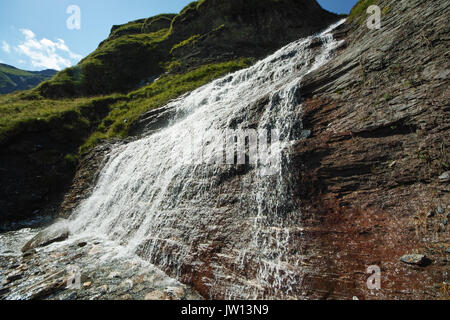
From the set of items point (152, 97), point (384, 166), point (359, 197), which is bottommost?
point (359, 197)

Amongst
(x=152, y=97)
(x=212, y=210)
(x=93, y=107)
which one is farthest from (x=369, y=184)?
A: (x=93, y=107)

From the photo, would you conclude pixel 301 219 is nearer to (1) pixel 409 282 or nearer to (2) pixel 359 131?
(1) pixel 409 282

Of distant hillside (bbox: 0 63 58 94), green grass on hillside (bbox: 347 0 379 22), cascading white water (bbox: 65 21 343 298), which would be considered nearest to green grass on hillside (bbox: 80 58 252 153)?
cascading white water (bbox: 65 21 343 298)

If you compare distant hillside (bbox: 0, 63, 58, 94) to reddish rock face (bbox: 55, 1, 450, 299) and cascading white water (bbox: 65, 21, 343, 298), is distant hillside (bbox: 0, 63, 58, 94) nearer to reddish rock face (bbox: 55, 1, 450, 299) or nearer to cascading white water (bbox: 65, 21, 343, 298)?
cascading white water (bbox: 65, 21, 343, 298)

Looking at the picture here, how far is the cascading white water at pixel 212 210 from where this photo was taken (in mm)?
5320

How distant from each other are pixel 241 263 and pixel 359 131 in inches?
189

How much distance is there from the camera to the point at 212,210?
272 inches

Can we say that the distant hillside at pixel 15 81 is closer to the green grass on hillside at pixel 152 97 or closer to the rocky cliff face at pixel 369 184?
the green grass on hillside at pixel 152 97

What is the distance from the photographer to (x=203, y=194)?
24.8 ft

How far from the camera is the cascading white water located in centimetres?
532

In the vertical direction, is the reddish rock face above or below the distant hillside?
below

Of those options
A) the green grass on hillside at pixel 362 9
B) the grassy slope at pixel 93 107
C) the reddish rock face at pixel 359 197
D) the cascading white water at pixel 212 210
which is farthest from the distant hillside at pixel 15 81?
the reddish rock face at pixel 359 197

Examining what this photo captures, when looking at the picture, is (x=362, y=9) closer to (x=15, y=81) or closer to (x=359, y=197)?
(x=359, y=197)
